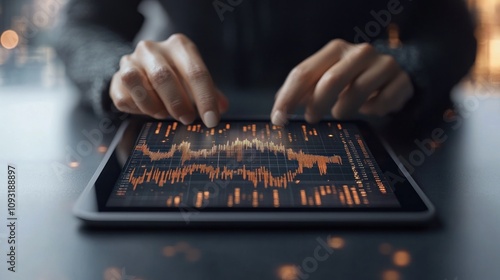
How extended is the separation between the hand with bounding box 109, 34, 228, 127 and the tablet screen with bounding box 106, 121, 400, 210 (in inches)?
1.0

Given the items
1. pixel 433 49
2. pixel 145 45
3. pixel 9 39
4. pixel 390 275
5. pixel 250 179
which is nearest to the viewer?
pixel 390 275

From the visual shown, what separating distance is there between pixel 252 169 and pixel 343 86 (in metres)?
0.29

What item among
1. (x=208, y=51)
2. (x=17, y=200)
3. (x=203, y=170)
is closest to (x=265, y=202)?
(x=203, y=170)

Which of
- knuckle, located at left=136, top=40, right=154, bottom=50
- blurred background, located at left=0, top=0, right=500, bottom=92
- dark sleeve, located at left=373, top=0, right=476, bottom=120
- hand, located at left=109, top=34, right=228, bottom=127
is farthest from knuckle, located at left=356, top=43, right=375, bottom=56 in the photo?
blurred background, located at left=0, top=0, right=500, bottom=92

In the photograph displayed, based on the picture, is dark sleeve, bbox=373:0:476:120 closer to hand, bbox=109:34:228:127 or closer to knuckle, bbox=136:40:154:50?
hand, bbox=109:34:228:127

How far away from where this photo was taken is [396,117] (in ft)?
3.38

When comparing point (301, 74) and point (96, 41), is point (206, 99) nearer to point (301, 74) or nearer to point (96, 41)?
point (301, 74)

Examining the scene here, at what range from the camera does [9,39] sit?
85.7 inches

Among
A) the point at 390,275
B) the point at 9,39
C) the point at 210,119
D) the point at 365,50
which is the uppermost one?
the point at 9,39

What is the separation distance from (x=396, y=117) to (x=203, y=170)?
16.0 inches

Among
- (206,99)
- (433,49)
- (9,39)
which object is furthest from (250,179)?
(9,39)

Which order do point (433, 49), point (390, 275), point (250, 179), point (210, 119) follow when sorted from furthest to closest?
point (433, 49) < point (210, 119) < point (250, 179) < point (390, 275)

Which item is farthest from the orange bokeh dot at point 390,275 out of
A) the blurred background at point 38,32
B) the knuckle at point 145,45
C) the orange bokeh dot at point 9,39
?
the orange bokeh dot at point 9,39

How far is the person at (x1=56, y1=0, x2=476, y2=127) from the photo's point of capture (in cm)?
97
